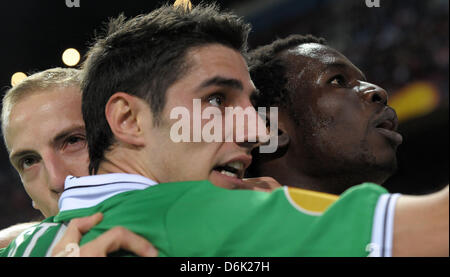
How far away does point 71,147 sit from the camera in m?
2.07

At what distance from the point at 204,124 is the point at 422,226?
642 millimetres

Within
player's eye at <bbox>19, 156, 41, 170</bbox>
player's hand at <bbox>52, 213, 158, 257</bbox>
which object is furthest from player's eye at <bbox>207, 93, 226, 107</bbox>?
player's eye at <bbox>19, 156, 41, 170</bbox>

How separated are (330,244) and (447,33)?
505 centimetres

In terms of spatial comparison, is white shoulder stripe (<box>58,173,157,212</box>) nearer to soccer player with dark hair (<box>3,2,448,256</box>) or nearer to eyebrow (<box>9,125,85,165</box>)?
soccer player with dark hair (<box>3,2,448,256</box>)

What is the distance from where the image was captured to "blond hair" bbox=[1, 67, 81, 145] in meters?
2.17

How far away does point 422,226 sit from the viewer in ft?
3.53

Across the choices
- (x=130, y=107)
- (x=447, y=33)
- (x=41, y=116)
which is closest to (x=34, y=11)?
(x=41, y=116)

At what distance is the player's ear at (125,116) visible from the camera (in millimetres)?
1552

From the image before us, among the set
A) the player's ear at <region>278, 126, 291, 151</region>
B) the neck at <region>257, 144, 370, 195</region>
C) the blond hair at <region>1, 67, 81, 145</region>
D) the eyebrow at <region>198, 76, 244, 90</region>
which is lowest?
the neck at <region>257, 144, 370, 195</region>

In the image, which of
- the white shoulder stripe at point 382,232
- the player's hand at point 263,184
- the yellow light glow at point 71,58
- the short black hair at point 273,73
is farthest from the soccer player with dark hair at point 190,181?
the yellow light glow at point 71,58

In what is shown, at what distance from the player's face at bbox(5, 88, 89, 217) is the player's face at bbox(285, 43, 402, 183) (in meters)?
0.80

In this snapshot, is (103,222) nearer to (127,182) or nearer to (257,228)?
(127,182)

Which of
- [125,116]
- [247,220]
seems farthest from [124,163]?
[247,220]

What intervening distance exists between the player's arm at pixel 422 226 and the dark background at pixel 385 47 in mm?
3724
